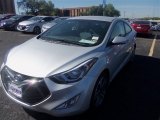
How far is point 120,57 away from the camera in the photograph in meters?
5.64

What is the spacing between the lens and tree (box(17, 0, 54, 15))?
88.6m

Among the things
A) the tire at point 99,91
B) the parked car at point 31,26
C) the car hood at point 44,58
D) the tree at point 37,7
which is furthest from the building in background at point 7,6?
the tire at point 99,91

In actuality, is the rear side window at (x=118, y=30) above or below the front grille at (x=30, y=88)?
above

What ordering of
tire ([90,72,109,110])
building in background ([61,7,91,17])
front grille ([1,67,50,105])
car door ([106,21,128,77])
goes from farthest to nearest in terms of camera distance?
building in background ([61,7,91,17])
car door ([106,21,128,77])
tire ([90,72,109,110])
front grille ([1,67,50,105])

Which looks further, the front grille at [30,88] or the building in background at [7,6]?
the building in background at [7,6]

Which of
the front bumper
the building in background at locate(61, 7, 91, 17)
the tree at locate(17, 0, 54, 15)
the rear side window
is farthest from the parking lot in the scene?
the building in background at locate(61, 7, 91, 17)

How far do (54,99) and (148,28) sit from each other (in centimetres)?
1738

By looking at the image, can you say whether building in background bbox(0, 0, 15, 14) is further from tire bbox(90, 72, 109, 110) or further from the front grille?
the front grille

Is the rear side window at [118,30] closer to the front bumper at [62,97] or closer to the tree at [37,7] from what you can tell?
the front bumper at [62,97]

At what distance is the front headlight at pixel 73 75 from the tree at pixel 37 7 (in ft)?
280

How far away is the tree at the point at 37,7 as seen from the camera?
291ft

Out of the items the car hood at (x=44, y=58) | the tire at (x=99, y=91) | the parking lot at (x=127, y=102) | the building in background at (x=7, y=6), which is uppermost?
the car hood at (x=44, y=58)

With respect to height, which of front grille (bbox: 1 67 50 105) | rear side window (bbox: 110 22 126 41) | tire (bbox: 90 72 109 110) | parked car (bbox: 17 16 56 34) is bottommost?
parked car (bbox: 17 16 56 34)

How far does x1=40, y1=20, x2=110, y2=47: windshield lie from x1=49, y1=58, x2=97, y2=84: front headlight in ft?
2.72
